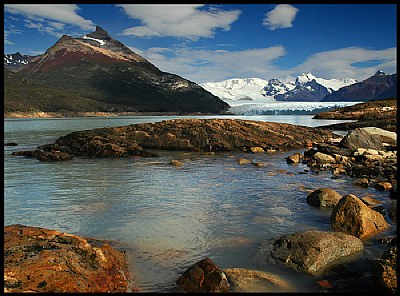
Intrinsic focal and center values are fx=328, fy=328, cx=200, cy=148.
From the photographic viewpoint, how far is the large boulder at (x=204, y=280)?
6410 millimetres

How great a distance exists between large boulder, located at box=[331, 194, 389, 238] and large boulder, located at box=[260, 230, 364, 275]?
1.08 meters

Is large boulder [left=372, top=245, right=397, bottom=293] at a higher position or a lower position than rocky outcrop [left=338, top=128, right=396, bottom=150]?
lower

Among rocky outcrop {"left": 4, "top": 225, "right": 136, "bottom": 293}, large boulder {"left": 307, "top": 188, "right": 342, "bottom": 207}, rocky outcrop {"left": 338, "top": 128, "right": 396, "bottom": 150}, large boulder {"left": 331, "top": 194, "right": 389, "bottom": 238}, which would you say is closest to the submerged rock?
rocky outcrop {"left": 4, "top": 225, "right": 136, "bottom": 293}

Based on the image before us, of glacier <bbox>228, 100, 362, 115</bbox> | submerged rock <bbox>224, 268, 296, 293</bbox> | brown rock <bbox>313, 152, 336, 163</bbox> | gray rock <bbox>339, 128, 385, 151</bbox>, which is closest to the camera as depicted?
submerged rock <bbox>224, 268, 296, 293</bbox>

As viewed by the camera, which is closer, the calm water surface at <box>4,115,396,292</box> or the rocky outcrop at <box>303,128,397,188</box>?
Answer: the calm water surface at <box>4,115,396,292</box>

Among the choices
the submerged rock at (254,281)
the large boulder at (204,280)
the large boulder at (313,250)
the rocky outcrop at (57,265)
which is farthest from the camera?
the large boulder at (313,250)

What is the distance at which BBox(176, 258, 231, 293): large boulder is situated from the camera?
6410mm

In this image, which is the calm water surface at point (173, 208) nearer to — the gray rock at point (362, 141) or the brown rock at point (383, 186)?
the brown rock at point (383, 186)

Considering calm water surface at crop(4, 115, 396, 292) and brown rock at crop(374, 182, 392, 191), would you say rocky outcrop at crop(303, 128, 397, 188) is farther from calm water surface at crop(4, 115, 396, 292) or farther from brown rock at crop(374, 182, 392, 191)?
calm water surface at crop(4, 115, 396, 292)

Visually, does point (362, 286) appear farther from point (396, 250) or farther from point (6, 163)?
point (6, 163)

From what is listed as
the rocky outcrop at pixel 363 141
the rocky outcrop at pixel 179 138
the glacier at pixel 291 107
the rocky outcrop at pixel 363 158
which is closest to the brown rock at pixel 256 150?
the rocky outcrop at pixel 179 138

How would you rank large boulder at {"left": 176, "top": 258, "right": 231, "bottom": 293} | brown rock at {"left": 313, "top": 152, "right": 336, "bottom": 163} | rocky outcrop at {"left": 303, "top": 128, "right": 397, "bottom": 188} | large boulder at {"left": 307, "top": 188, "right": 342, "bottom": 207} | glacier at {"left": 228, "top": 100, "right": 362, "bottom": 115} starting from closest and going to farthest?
large boulder at {"left": 176, "top": 258, "right": 231, "bottom": 293}
large boulder at {"left": 307, "top": 188, "right": 342, "bottom": 207}
rocky outcrop at {"left": 303, "top": 128, "right": 397, "bottom": 188}
brown rock at {"left": 313, "top": 152, "right": 336, "bottom": 163}
glacier at {"left": 228, "top": 100, "right": 362, "bottom": 115}

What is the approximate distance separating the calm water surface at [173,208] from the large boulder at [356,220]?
36 cm

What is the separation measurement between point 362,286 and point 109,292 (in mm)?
5088
